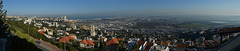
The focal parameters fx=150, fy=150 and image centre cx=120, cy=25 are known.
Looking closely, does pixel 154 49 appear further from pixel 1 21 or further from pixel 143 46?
pixel 1 21

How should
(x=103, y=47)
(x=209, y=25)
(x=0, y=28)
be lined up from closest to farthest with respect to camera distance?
(x=0, y=28) < (x=103, y=47) < (x=209, y=25)

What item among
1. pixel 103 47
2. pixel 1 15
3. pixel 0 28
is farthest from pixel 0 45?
pixel 103 47

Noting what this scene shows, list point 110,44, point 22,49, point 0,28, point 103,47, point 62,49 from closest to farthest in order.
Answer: point 0,28, point 22,49, point 103,47, point 62,49, point 110,44

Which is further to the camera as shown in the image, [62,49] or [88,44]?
[88,44]

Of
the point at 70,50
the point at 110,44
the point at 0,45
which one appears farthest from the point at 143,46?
the point at 0,45

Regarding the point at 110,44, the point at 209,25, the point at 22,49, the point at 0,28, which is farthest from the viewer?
the point at 209,25

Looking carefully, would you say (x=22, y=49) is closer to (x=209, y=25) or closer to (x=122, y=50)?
(x=122, y=50)

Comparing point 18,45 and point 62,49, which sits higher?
point 18,45

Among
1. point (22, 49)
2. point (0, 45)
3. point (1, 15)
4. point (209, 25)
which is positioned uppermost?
point (1, 15)

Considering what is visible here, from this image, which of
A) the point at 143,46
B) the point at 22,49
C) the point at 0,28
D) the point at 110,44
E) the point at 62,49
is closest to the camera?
the point at 0,28
